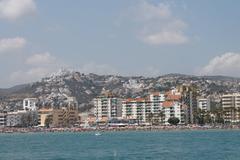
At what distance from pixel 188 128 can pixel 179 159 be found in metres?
137

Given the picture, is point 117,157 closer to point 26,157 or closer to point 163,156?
point 163,156

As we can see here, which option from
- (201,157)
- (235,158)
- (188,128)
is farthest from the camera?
(188,128)

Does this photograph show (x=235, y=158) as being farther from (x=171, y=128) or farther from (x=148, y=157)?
(x=171, y=128)

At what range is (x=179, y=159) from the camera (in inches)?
2151

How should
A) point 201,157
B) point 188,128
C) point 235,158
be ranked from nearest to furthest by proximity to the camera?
point 235,158, point 201,157, point 188,128

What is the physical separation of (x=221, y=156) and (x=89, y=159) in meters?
12.0

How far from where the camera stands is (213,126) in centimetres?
19775

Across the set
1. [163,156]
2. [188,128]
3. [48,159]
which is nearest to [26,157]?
[48,159]

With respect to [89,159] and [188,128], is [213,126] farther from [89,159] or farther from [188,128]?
[89,159]

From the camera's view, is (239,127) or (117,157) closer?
(117,157)

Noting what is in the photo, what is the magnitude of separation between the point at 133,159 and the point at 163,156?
3903 millimetres

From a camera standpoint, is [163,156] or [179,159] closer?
[179,159]

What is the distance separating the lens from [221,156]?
57.2 m

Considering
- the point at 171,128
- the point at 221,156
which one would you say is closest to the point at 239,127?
the point at 171,128
